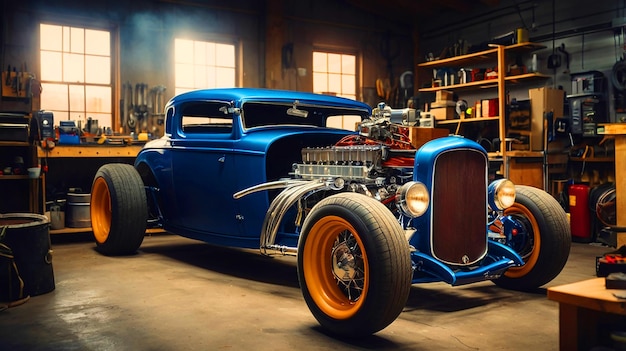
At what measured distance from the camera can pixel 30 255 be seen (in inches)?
151

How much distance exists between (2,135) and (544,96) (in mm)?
6410

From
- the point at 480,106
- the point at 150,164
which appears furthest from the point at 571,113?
the point at 150,164

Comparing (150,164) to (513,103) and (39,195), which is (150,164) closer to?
(39,195)

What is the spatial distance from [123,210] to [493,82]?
223 inches

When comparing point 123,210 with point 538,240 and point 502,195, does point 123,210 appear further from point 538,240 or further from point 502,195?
point 538,240

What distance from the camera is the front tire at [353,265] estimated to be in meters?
2.81

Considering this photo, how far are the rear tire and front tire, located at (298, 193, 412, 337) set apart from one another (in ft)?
7.73

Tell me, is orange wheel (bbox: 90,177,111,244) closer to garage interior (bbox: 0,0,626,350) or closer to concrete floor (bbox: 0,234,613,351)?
garage interior (bbox: 0,0,626,350)

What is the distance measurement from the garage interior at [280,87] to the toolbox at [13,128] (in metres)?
0.01

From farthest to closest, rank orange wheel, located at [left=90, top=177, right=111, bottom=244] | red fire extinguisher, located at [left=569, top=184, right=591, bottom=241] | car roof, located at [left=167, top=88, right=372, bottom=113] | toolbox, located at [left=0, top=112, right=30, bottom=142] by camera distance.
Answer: red fire extinguisher, located at [left=569, top=184, right=591, bottom=241] → toolbox, located at [left=0, top=112, right=30, bottom=142] → orange wheel, located at [left=90, top=177, right=111, bottom=244] → car roof, located at [left=167, top=88, right=372, bottom=113]

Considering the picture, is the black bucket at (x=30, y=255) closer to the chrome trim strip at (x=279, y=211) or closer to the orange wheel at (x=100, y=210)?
the chrome trim strip at (x=279, y=211)

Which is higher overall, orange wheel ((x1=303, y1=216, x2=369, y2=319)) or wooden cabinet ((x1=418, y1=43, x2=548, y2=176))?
wooden cabinet ((x1=418, y1=43, x2=548, y2=176))

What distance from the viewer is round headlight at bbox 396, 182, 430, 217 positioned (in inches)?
127

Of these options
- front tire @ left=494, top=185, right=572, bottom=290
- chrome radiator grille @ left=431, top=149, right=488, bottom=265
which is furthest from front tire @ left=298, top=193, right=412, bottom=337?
front tire @ left=494, top=185, right=572, bottom=290
